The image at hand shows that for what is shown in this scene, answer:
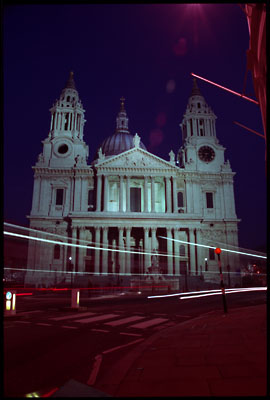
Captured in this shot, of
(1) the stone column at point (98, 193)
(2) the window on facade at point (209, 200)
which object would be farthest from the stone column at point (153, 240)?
(2) the window on facade at point (209, 200)

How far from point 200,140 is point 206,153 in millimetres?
2841

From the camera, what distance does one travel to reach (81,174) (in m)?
52.9

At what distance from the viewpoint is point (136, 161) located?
52188 millimetres

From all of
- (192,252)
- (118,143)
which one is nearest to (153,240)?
(192,252)

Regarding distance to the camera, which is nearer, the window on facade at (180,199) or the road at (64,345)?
the road at (64,345)

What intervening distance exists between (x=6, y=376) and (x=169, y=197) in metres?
47.6

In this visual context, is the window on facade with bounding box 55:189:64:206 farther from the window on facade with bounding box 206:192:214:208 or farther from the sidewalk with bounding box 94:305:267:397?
the sidewalk with bounding box 94:305:267:397

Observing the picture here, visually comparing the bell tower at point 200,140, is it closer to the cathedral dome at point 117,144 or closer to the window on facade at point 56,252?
the cathedral dome at point 117,144

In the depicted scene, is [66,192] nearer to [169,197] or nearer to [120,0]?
[169,197]

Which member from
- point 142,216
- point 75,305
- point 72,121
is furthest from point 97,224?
point 75,305

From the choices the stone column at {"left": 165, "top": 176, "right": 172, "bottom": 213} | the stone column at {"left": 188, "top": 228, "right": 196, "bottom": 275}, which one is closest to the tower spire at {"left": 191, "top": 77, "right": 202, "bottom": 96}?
the stone column at {"left": 165, "top": 176, "right": 172, "bottom": 213}

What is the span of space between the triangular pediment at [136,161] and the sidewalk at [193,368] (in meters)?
45.2

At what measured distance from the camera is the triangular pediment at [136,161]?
5178 centimetres

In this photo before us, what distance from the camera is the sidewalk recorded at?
389 centimetres
